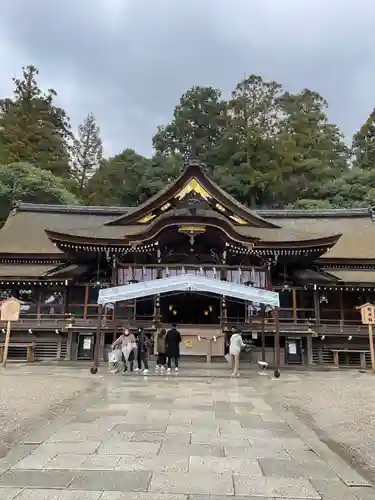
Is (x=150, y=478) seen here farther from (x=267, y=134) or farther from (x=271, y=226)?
(x=267, y=134)

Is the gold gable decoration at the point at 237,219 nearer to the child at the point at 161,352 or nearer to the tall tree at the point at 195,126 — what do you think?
the child at the point at 161,352

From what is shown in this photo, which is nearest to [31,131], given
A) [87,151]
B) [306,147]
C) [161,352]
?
[87,151]

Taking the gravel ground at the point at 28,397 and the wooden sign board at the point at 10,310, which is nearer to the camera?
the gravel ground at the point at 28,397

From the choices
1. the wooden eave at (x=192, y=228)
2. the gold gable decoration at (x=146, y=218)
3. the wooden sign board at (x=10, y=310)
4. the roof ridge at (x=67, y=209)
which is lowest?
the wooden sign board at (x=10, y=310)

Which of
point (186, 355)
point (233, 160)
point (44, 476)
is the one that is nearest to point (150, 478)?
point (44, 476)

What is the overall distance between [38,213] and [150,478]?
78.4 ft

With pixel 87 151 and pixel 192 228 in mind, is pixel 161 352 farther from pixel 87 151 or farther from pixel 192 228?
pixel 87 151

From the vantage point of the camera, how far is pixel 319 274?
19.0 m

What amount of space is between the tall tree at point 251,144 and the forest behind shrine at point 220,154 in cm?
11

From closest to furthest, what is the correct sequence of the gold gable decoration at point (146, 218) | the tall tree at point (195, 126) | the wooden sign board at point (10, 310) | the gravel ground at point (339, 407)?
the gravel ground at point (339, 407) → the wooden sign board at point (10, 310) → the gold gable decoration at point (146, 218) → the tall tree at point (195, 126)

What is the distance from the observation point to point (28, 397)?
8758 mm

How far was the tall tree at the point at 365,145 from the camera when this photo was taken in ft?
163

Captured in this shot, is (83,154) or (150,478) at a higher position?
(83,154)

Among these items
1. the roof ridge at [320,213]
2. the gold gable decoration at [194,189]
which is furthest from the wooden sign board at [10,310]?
the roof ridge at [320,213]
